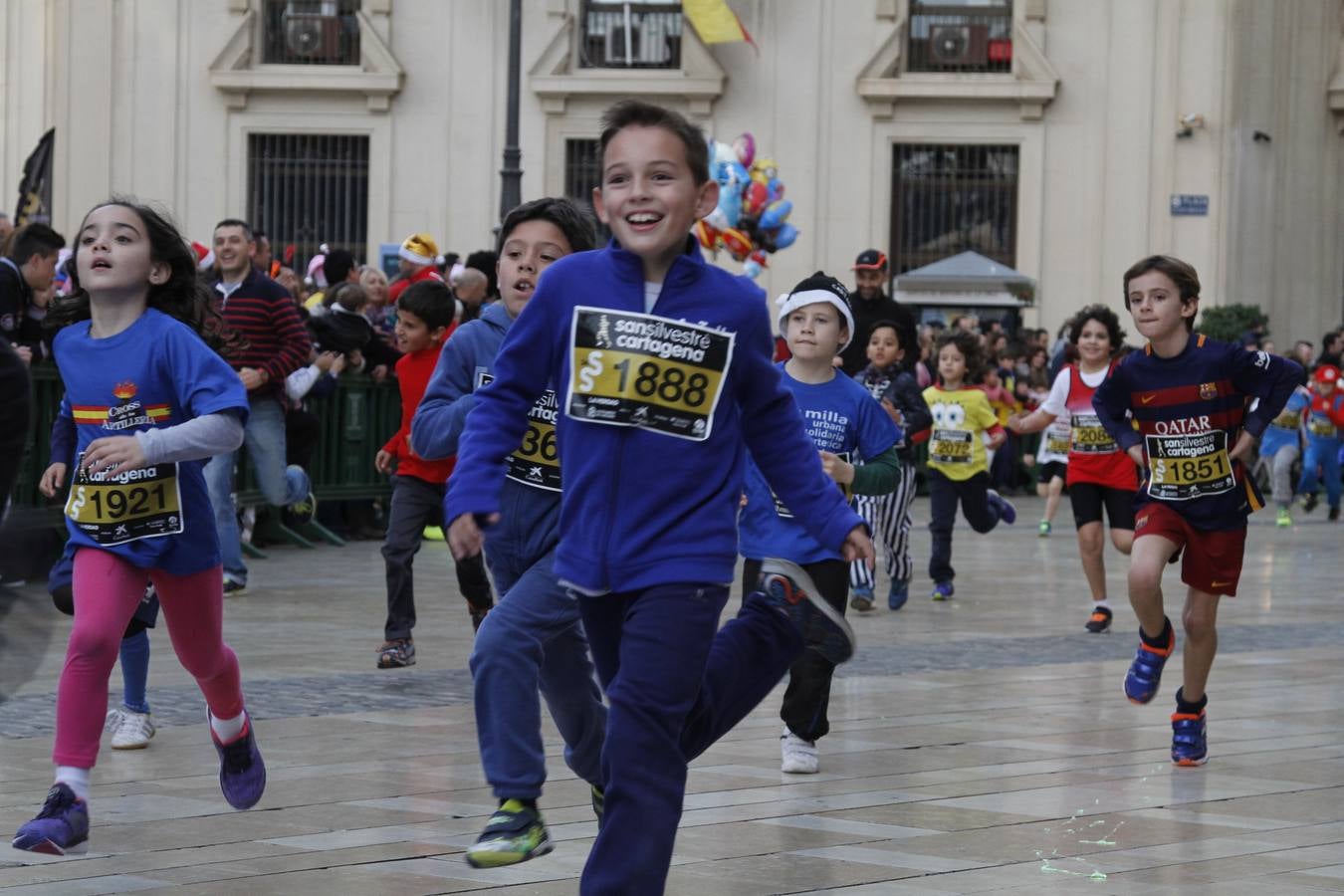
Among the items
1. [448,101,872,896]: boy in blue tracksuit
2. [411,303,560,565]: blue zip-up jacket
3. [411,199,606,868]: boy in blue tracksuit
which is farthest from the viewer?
[411,303,560,565]: blue zip-up jacket

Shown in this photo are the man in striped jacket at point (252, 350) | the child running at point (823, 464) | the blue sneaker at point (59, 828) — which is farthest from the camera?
the man in striped jacket at point (252, 350)

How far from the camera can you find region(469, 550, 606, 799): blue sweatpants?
16.9 ft

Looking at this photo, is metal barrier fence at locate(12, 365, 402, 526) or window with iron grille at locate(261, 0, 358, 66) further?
window with iron grille at locate(261, 0, 358, 66)

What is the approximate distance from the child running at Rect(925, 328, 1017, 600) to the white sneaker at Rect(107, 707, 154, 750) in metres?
7.27

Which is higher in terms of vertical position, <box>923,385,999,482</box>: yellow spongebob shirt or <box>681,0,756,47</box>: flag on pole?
<box>681,0,756,47</box>: flag on pole

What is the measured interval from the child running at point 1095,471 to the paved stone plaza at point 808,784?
0.61 meters

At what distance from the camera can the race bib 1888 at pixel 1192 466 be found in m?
7.79

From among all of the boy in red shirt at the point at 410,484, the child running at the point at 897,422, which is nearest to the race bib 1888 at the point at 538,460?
the boy in red shirt at the point at 410,484

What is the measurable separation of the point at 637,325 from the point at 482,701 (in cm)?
108

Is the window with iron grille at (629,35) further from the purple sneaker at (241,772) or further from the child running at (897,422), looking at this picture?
the purple sneaker at (241,772)

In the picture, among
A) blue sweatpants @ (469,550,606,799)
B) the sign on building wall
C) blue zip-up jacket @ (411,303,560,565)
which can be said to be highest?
the sign on building wall

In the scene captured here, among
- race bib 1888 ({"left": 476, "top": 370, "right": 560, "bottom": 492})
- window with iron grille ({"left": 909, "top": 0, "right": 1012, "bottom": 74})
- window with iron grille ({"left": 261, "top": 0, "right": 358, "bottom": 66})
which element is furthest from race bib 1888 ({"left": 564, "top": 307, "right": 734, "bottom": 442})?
window with iron grille ({"left": 261, "top": 0, "right": 358, "bottom": 66})

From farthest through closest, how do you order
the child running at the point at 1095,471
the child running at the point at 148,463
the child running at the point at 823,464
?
the child running at the point at 1095,471
the child running at the point at 823,464
the child running at the point at 148,463

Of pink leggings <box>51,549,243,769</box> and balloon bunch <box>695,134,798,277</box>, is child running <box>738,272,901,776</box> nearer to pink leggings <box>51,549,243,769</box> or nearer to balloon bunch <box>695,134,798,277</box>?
pink leggings <box>51,549,243,769</box>
